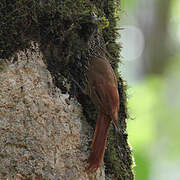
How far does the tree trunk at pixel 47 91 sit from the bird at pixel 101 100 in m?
0.05

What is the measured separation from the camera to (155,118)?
754 cm

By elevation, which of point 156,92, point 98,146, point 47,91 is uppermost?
point 156,92

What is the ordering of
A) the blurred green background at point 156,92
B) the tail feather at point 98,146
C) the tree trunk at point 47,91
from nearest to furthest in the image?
the tree trunk at point 47,91
the tail feather at point 98,146
the blurred green background at point 156,92

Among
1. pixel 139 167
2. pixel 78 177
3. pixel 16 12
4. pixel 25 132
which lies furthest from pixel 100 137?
pixel 139 167

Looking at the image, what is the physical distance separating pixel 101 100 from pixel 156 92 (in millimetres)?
5531

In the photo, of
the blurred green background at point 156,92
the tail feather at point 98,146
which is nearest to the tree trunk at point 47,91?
the tail feather at point 98,146

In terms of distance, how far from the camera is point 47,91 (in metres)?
1.95

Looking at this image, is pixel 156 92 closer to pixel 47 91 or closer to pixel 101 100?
pixel 101 100

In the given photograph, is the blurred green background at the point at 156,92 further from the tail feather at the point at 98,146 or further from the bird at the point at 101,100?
the tail feather at the point at 98,146

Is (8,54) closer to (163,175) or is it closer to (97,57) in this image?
(97,57)

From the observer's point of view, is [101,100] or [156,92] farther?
[156,92]

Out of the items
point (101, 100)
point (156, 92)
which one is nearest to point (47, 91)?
point (101, 100)

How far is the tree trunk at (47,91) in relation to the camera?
183cm

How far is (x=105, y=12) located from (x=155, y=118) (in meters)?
5.30
